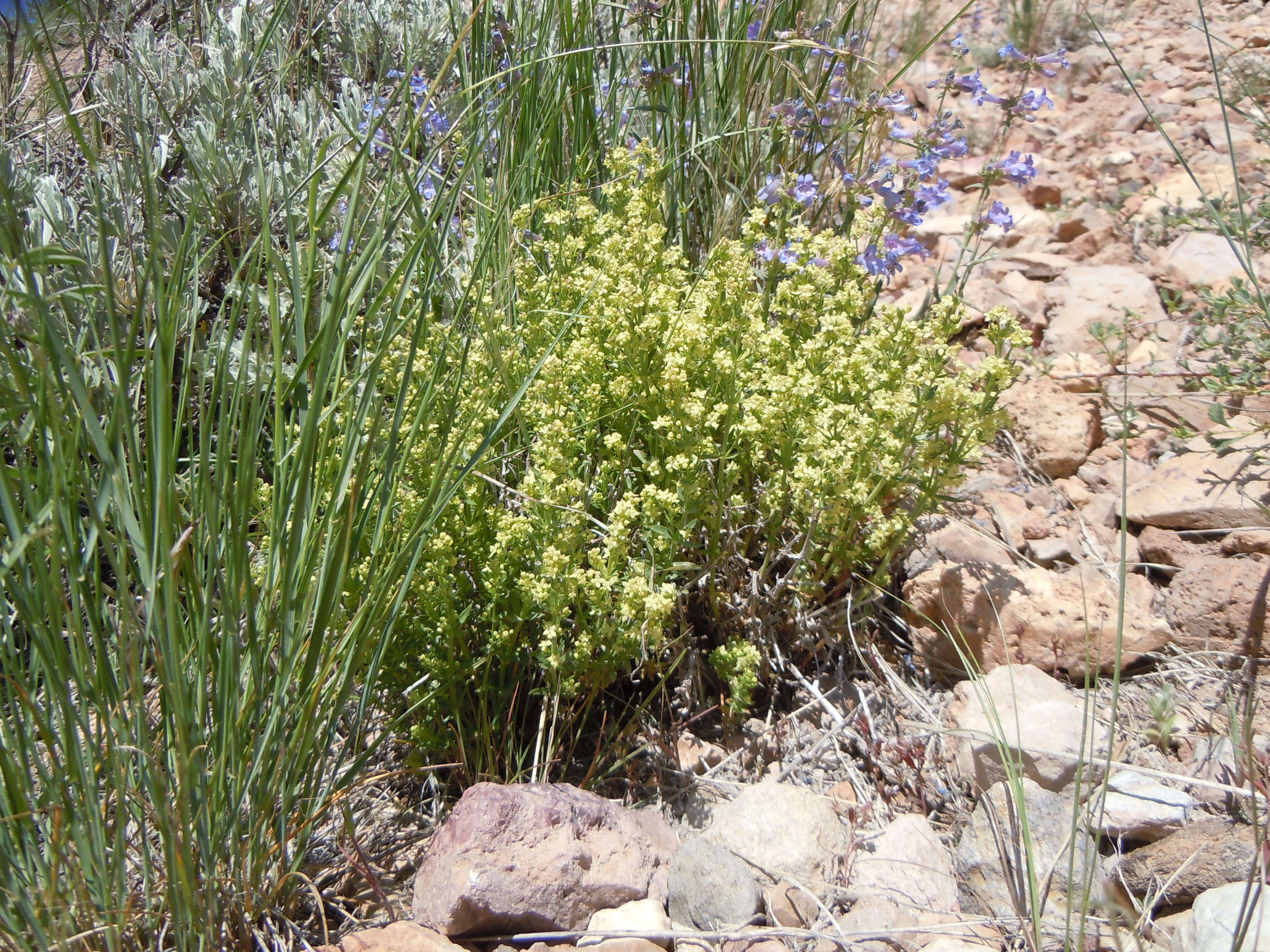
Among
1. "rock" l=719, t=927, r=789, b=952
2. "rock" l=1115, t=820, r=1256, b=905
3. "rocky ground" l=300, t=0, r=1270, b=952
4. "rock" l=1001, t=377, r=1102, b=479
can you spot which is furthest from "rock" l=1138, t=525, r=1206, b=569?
"rock" l=719, t=927, r=789, b=952

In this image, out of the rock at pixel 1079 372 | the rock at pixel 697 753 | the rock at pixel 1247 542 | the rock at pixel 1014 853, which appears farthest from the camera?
the rock at pixel 1079 372

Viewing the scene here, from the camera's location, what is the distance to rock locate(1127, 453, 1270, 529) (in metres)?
2.34

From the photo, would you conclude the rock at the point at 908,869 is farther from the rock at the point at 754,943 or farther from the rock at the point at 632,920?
the rock at the point at 632,920

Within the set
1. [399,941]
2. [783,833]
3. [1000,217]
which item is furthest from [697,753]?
[1000,217]

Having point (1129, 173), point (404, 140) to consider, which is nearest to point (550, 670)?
point (404, 140)

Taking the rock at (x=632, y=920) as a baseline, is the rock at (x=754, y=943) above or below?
above

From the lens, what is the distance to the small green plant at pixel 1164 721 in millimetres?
1960

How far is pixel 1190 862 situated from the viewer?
5.24ft

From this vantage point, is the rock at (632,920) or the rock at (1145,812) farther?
the rock at (1145,812)

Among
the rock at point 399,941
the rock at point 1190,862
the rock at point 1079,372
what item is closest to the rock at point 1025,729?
the rock at point 1190,862

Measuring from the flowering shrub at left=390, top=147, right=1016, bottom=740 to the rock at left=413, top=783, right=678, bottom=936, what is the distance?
225mm

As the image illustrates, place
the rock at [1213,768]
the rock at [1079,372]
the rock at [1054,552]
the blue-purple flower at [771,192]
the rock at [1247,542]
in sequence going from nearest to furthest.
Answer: the rock at [1213,768] → the rock at [1247,542] → the rock at [1054,552] → the blue-purple flower at [771,192] → the rock at [1079,372]

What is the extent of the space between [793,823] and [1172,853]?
66 centimetres

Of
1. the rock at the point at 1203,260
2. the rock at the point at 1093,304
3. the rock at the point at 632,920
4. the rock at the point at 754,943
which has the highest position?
the rock at the point at 1203,260
